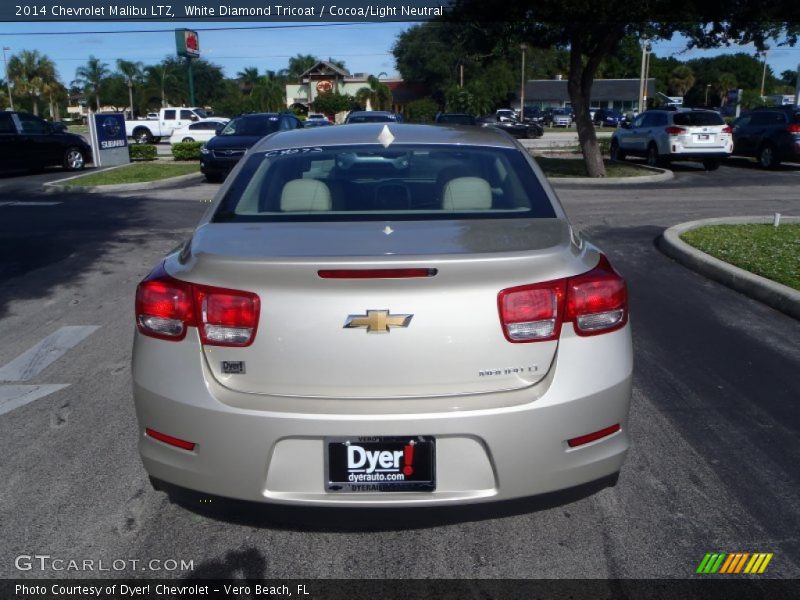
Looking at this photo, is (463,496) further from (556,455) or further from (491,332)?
(491,332)

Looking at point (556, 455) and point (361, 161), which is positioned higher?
point (361, 161)

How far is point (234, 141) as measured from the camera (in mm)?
18328

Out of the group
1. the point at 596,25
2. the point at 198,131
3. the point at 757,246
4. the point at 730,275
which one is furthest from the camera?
the point at 198,131

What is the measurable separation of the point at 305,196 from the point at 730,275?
5497 mm

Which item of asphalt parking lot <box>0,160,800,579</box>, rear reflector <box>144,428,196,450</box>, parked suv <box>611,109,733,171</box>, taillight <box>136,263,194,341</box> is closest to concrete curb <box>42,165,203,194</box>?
asphalt parking lot <box>0,160,800,579</box>

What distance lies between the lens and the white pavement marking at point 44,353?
5.35 m

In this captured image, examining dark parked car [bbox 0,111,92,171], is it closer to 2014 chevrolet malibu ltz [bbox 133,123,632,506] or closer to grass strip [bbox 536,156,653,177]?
grass strip [bbox 536,156,653,177]

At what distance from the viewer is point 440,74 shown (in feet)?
258

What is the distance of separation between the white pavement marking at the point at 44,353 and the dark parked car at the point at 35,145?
15.9 metres

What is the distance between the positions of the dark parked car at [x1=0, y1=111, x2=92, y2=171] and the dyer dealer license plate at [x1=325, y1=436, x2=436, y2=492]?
20.3 m

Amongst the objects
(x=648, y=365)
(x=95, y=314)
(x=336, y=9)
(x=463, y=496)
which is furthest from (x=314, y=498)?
(x=336, y=9)

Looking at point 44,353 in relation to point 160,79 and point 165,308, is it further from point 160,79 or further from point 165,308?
point 160,79

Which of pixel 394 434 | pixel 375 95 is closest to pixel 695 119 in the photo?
pixel 394 434

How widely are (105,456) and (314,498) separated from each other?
1.77 metres
